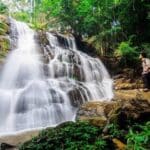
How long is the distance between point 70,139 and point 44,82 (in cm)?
921

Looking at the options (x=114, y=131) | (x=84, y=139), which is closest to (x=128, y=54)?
(x=114, y=131)

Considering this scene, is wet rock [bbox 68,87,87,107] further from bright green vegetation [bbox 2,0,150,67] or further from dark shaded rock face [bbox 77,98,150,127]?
bright green vegetation [bbox 2,0,150,67]

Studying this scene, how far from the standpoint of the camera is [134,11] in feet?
71.8

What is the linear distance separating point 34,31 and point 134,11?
7.50 meters

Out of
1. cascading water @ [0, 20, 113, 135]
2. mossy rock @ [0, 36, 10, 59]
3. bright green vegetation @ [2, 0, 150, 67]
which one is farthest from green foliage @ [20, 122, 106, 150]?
bright green vegetation @ [2, 0, 150, 67]

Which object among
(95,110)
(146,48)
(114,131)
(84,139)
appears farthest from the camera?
(146,48)

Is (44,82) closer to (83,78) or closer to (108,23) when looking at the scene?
(83,78)

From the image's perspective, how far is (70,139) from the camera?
736 cm

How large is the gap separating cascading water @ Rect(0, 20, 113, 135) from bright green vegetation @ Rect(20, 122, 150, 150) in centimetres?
492

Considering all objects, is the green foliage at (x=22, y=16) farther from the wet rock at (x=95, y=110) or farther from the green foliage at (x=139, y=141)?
the green foliage at (x=139, y=141)

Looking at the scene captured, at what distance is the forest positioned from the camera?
7.66m

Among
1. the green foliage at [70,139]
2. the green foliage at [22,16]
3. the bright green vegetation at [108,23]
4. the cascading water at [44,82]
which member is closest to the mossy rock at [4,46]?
the cascading water at [44,82]

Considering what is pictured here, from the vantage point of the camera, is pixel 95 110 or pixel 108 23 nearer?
pixel 95 110

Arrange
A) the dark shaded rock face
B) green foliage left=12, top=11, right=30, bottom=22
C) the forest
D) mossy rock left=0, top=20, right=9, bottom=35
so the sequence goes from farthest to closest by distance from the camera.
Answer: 1. green foliage left=12, top=11, right=30, bottom=22
2. mossy rock left=0, top=20, right=9, bottom=35
3. the dark shaded rock face
4. the forest
